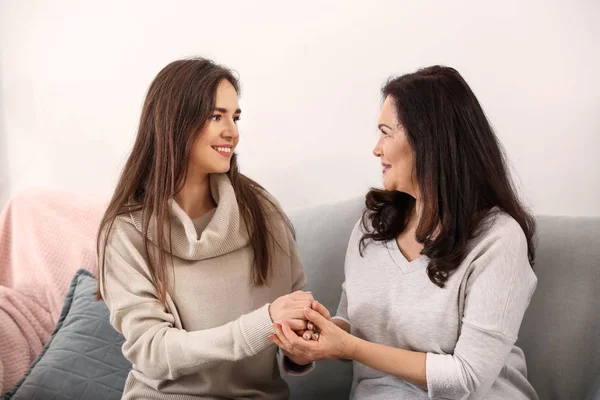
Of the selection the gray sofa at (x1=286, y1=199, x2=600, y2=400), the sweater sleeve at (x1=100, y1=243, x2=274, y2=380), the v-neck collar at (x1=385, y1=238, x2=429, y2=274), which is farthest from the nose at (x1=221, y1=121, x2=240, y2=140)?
the gray sofa at (x1=286, y1=199, x2=600, y2=400)

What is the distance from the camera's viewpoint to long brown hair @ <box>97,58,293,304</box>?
61.6 inches

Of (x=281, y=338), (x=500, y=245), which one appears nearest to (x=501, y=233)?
(x=500, y=245)

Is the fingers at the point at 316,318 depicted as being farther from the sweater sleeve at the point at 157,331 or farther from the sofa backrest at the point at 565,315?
the sofa backrest at the point at 565,315

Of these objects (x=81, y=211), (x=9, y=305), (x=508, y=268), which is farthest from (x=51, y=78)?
(x=508, y=268)

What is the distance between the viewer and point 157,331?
59.2 inches

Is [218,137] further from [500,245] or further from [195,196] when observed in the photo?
[500,245]

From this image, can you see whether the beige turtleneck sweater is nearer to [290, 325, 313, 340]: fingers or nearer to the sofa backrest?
[290, 325, 313, 340]: fingers

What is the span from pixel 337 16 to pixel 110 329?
1.19 metres

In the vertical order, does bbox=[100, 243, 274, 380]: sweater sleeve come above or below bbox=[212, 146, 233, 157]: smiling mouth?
below

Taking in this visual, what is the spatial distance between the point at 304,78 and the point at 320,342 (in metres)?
1.10

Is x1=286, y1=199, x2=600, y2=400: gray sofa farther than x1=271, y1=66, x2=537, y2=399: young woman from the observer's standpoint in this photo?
Yes

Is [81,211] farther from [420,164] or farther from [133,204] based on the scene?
[420,164]

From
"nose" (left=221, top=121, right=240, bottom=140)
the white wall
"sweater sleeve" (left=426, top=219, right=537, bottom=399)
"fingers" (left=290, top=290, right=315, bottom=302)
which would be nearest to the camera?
"sweater sleeve" (left=426, top=219, right=537, bottom=399)

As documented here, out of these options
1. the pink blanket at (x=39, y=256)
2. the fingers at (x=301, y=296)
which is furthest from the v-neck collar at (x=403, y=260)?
the pink blanket at (x=39, y=256)
